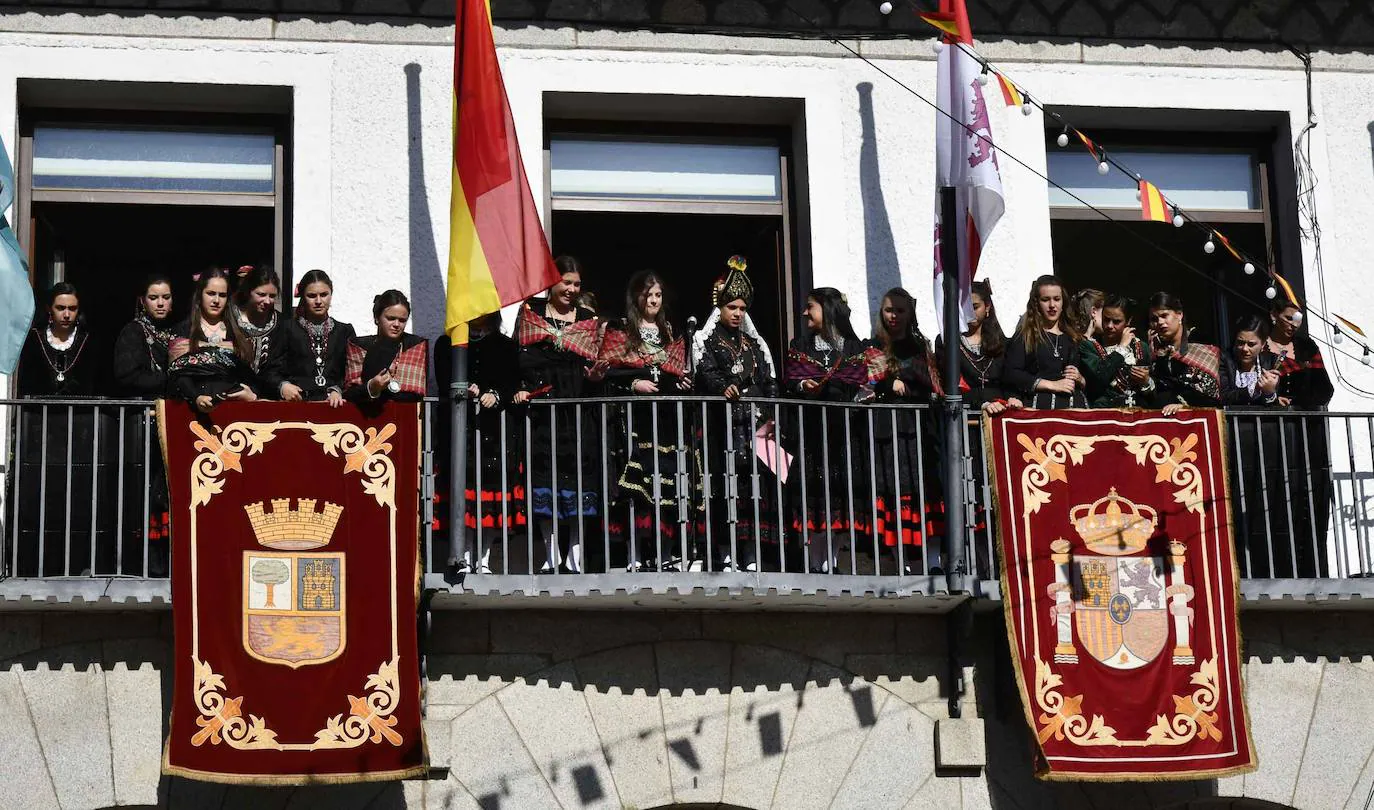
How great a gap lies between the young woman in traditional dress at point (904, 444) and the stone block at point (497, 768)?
224 cm

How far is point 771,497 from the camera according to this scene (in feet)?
45.3

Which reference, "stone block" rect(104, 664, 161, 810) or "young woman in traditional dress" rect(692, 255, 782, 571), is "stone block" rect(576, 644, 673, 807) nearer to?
"young woman in traditional dress" rect(692, 255, 782, 571)

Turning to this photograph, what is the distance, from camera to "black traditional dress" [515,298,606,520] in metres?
13.7

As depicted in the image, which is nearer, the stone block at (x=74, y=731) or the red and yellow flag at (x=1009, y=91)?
the stone block at (x=74, y=731)

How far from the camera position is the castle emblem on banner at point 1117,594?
44.7 feet

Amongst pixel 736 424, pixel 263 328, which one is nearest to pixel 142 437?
pixel 263 328

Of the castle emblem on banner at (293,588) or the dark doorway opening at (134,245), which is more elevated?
the dark doorway opening at (134,245)

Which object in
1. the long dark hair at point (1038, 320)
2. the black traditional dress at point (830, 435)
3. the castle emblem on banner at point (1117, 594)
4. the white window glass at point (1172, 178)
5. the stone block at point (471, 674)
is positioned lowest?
the stone block at point (471, 674)

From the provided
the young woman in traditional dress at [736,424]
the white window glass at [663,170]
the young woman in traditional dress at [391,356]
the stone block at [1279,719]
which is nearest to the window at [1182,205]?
the white window glass at [663,170]

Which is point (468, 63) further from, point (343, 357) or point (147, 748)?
point (147, 748)

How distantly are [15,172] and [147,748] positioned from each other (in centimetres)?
369

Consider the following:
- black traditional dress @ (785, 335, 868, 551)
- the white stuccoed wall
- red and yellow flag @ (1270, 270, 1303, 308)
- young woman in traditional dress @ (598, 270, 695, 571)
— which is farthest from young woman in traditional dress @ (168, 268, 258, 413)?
red and yellow flag @ (1270, 270, 1303, 308)

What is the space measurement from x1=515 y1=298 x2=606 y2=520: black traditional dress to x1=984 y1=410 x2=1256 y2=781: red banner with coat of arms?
7.14 feet

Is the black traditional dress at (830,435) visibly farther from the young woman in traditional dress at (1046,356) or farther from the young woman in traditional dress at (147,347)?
the young woman in traditional dress at (147,347)
